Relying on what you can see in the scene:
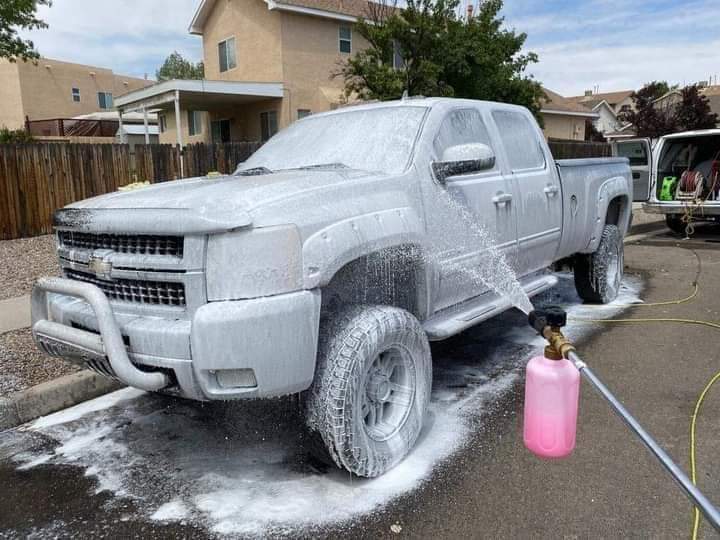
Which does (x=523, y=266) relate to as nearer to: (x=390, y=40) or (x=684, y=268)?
(x=684, y=268)

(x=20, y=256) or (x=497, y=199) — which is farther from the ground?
(x=497, y=199)

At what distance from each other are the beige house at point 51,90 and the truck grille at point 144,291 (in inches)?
1555

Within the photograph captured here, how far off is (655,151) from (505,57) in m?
10.5

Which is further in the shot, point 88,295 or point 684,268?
point 684,268

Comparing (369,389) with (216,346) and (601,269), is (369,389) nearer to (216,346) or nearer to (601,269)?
(216,346)

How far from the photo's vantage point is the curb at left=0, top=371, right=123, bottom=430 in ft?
13.0

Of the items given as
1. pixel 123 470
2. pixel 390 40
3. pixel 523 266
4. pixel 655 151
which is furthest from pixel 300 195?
pixel 390 40

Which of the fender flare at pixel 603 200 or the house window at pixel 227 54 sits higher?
the house window at pixel 227 54

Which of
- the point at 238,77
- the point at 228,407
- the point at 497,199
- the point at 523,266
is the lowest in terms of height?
the point at 228,407

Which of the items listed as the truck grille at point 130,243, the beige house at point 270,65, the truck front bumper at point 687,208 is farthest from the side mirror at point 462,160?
the beige house at point 270,65

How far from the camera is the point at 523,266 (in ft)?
15.8

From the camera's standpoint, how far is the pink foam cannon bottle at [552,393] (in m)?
2.40

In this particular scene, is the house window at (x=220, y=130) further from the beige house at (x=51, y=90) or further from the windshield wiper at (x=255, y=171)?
the windshield wiper at (x=255, y=171)

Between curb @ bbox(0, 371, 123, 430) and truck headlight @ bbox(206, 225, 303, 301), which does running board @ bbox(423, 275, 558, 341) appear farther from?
curb @ bbox(0, 371, 123, 430)
